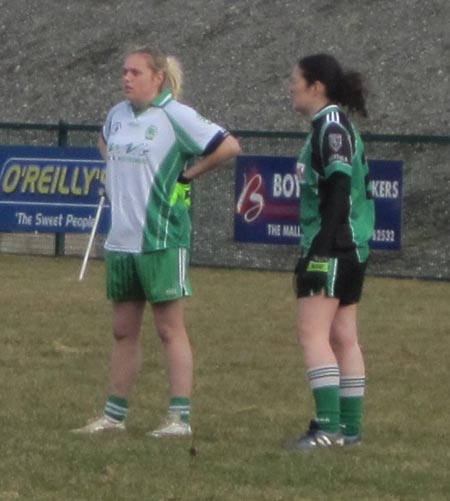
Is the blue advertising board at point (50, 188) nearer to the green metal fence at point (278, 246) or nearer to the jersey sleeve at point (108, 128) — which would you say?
the green metal fence at point (278, 246)

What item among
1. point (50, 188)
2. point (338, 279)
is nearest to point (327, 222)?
point (338, 279)

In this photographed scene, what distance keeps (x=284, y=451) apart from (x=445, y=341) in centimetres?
502

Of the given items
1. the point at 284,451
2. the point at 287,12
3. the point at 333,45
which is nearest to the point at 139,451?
the point at 284,451

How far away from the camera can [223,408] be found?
8867 mm

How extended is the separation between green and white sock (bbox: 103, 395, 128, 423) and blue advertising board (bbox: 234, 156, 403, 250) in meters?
10.6

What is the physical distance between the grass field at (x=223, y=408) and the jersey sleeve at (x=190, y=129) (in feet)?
4.54

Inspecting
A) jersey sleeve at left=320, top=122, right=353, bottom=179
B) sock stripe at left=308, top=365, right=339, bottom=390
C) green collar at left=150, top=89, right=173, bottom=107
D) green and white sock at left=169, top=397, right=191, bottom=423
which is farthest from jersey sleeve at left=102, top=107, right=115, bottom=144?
sock stripe at left=308, top=365, right=339, bottom=390

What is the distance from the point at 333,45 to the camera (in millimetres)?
29359

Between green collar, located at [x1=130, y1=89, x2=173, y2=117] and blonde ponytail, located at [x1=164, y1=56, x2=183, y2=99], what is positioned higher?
blonde ponytail, located at [x1=164, y1=56, x2=183, y2=99]

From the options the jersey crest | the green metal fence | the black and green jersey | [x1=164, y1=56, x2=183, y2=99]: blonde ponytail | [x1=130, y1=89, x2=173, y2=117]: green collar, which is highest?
the green metal fence

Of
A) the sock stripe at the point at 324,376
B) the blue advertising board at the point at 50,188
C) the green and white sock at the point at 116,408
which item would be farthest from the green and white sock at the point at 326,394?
the blue advertising board at the point at 50,188

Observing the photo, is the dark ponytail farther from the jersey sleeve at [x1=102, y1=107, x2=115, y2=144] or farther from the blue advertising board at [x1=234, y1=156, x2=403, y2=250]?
the blue advertising board at [x1=234, y1=156, x2=403, y2=250]

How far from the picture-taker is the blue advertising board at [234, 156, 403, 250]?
1827 centimetres

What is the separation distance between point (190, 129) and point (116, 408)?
4.61 feet
